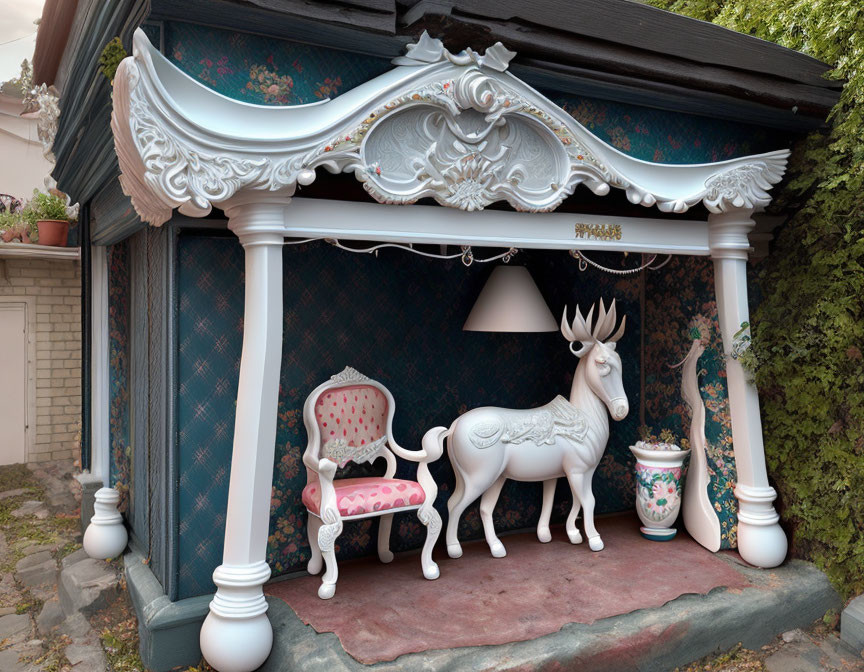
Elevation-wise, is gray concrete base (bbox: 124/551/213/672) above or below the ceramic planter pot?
below

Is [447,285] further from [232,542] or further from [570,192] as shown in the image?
[232,542]

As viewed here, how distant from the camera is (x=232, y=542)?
10.5 ft

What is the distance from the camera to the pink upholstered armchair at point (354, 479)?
368 cm

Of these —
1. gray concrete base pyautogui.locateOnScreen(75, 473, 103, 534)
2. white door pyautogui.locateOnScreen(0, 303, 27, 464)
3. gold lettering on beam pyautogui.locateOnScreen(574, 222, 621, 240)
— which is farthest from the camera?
white door pyautogui.locateOnScreen(0, 303, 27, 464)

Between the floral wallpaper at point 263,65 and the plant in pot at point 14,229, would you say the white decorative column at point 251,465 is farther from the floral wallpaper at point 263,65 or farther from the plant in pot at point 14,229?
the plant in pot at point 14,229

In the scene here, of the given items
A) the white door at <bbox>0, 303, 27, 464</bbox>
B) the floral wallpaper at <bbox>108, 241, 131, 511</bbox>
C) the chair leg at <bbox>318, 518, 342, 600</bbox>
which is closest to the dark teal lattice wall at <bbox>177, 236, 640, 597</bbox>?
the chair leg at <bbox>318, 518, 342, 600</bbox>

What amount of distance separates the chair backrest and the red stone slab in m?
0.67

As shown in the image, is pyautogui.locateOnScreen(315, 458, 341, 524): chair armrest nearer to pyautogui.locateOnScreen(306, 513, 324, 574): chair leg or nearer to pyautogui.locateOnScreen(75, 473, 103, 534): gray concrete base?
pyautogui.locateOnScreen(306, 513, 324, 574): chair leg

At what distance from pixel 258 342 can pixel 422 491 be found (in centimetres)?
133

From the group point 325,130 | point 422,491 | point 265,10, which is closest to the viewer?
point 265,10

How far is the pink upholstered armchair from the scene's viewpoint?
12.1ft

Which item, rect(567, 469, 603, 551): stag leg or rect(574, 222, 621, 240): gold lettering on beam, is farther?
rect(567, 469, 603, 551): stag leg

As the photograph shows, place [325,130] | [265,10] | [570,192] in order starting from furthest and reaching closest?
[570,192]
[325,130]
[265,10]

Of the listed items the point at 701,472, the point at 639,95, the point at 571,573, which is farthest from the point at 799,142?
the point at 571,573
